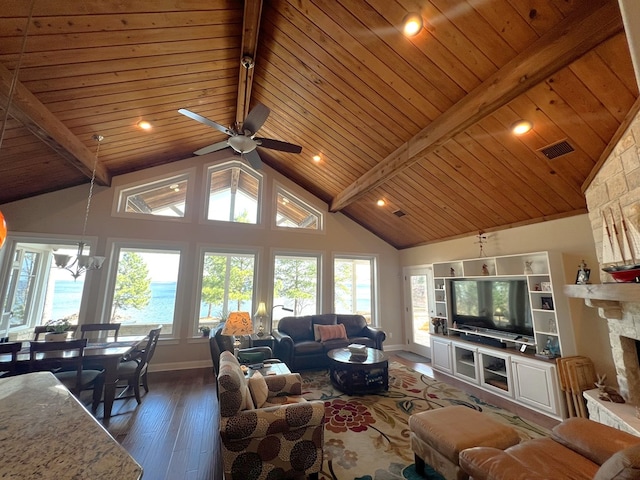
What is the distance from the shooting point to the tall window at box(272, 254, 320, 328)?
593 cm

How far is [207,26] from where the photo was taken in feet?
9.01

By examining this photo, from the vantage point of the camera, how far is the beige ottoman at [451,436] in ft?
6.28

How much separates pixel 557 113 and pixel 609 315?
7.05 ft

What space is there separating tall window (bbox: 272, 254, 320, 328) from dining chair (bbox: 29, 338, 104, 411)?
3.23m

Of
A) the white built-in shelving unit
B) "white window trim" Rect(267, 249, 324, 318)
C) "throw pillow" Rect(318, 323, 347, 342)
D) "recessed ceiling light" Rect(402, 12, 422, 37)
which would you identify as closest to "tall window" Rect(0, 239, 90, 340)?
"white window trim" Rect(267, 249, 324, 318)

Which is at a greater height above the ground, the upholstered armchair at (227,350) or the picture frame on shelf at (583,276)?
the picture frame on shelf at (583,276)

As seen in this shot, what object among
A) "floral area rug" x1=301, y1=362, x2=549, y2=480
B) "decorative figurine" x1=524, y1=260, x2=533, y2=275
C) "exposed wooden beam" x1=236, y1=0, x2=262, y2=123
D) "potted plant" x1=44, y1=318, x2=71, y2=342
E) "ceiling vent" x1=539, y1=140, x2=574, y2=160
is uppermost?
"exposed wooden beam" x1=236, y1=0, x2=262, y2=123

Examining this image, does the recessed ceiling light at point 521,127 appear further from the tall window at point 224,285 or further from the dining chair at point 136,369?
the dining chair at point 136,369

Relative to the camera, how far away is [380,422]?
3.04 metres

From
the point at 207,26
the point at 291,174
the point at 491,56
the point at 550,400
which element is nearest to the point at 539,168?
the point at 491,56

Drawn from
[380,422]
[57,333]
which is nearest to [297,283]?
[380,422]

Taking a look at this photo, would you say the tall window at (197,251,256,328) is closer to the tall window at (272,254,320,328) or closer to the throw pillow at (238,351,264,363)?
the tall window at (272,254,320,328)

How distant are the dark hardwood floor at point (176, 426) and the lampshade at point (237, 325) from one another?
1041mm

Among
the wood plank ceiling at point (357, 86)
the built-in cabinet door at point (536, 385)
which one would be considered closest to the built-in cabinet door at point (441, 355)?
the built-in cabinet door at point (536, 385)
